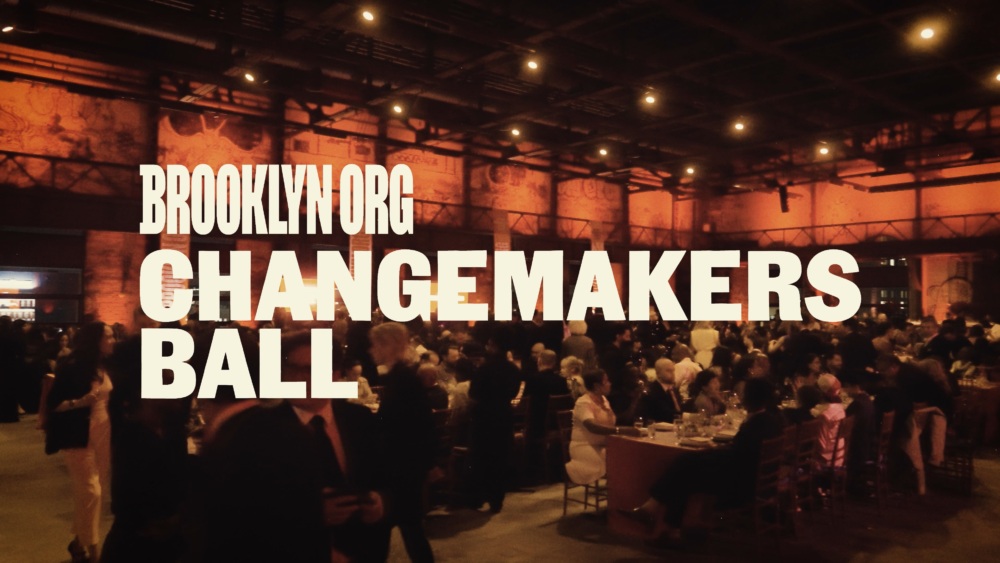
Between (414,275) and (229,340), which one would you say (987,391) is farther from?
(414,275)

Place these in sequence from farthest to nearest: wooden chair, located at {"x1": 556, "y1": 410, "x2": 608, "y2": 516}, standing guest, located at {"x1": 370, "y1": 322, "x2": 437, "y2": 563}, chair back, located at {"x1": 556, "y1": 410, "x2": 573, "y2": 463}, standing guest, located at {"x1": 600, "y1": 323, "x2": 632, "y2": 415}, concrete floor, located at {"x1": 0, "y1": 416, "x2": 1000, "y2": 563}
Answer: standing guest, located at {"x1": 600, "y1": 323, "x2": 632, "y2": 415}, chair back, located at {"x1": 556, "y1": 410, "x2": 573, "y2": 463}, wooden chair, located at {"x1": 556, "y1": 410, "x2": 608, "y2": 516}, concrete floor, located at {"x1": 0, "y1": 416, "x2": 1000, "y2": 563}, standing guest, located at {"x1": 370, "y1": 322, "x2": 437, "y2": 563}

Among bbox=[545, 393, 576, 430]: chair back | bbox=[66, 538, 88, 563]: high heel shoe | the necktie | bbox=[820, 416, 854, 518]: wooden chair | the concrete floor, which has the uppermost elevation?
the necktie

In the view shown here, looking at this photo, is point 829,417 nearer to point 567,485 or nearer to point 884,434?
point 884,434

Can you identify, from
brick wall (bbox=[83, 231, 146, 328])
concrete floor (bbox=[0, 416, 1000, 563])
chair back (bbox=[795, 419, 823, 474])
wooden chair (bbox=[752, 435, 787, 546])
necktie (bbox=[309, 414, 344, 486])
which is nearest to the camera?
necktie (bbox=[309, 414, 344, 486])

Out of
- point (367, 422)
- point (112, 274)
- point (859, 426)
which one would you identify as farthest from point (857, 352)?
point (112, 274)

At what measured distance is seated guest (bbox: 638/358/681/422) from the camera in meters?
5.96

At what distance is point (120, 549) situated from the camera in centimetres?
260

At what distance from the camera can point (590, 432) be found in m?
5.38

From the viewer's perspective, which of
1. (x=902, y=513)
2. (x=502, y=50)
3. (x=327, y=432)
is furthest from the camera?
(x=502, y=50)

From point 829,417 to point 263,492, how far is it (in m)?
4.88

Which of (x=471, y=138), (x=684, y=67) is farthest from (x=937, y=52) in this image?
(x=471, y=138)

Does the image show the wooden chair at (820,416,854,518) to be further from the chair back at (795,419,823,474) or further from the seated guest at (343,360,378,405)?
the seated guest at (343,360,378,405)

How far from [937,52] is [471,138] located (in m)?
8.68

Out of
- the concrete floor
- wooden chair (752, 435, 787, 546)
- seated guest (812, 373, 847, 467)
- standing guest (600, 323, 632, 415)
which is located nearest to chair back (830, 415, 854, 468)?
seated guest (812, 373, 847, 467)
